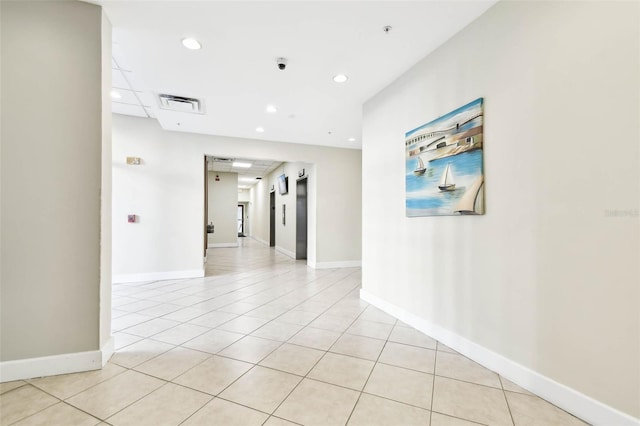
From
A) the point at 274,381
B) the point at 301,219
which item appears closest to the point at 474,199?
the point at 274,381

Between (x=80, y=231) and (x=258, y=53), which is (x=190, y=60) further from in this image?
(x=80, y=231)

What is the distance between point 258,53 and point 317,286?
3838mm

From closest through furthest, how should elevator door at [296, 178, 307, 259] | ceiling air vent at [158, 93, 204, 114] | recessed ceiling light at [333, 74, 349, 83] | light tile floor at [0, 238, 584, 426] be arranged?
light tile floor at [0, 238, 584, 426], recessed ceiling light at [333, 74, 349, 83], ceiling air vent at [158, 93, 204, 114], elevator door at [296, 178, 307, 259]

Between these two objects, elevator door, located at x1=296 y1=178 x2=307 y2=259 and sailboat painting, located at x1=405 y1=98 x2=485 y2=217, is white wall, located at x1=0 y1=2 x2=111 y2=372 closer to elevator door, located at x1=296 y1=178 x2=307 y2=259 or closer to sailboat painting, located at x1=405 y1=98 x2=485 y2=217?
sailboat painting, located at x1=405 y1=98 x2=485 y2=217

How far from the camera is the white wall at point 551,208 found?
157 cm

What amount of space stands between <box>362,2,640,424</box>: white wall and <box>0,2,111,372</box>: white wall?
3158mm

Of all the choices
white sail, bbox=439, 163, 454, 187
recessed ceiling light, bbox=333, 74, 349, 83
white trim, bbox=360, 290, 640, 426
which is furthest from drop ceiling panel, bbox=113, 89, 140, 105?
white trim, bbox=360, 290, 640, 426

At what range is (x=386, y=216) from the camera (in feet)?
12.3

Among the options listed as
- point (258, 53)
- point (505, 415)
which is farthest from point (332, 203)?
point (505, 415)

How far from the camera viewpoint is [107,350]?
2416 mm

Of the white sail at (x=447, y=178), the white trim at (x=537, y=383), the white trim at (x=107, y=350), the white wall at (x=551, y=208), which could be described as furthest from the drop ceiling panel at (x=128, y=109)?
the white trim at (x=537, y=383)

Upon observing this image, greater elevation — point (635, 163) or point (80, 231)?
point (635, 163)

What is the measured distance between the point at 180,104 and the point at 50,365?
366cm

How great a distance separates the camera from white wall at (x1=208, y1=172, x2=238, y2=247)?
1192 centimetres
